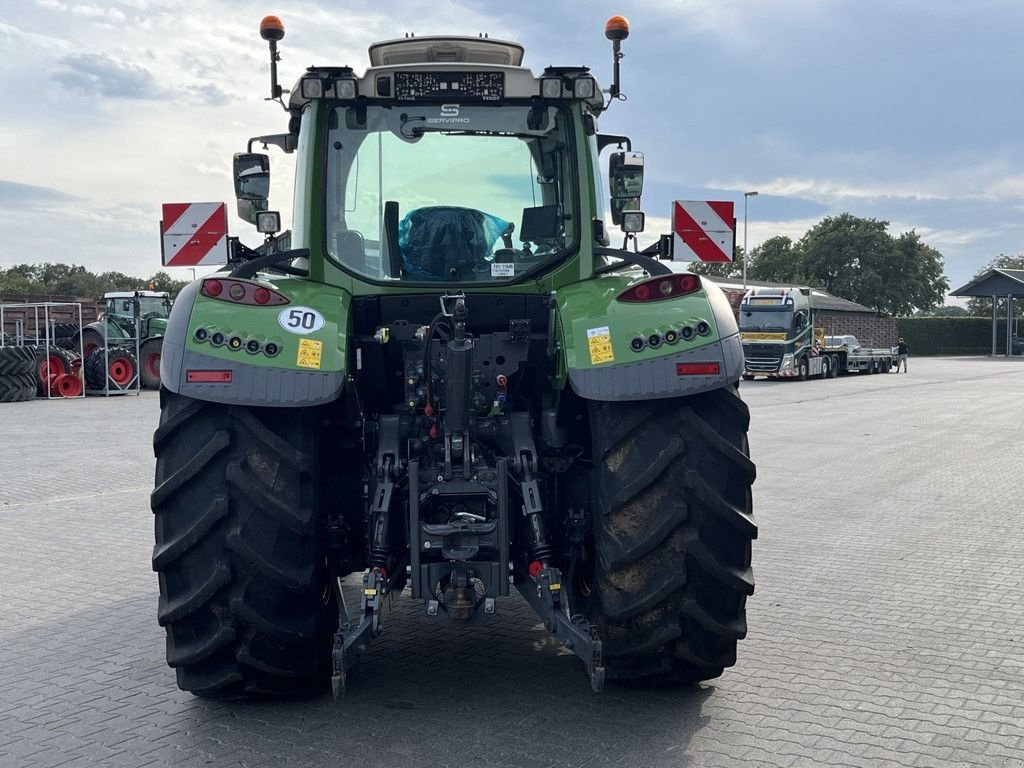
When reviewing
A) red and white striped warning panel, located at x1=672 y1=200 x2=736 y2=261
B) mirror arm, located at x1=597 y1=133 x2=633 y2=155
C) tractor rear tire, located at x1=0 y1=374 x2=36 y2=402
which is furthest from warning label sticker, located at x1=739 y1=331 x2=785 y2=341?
mirror arm, located at x1=597 y1=133 x2=633 y2=155

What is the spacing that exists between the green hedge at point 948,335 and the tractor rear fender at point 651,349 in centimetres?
7561

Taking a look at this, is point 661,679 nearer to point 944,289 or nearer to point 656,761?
point 656,761

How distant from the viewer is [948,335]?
76562mm

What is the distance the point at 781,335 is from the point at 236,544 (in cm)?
3368

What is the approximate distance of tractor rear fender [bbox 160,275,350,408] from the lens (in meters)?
4.36

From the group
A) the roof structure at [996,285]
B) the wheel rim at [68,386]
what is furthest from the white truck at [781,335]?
the roof structure at [996,285]

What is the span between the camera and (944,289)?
91.4 m

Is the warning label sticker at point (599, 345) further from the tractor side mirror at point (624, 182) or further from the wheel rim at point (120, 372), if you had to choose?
the wheel rim at point (120, 372)

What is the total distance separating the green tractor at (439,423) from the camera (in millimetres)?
4391

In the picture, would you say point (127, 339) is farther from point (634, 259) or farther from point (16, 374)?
point (634, 259)

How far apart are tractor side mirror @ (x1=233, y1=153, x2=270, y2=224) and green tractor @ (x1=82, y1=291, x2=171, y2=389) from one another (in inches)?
855

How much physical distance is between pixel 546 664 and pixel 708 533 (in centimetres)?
131

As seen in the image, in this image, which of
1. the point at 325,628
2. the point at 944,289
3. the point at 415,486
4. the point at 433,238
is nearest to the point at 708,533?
the point at 415,486

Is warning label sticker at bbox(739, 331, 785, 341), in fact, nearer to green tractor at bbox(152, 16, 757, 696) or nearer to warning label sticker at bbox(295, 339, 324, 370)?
green tractor at bbox(152, 16, 757, 696)
